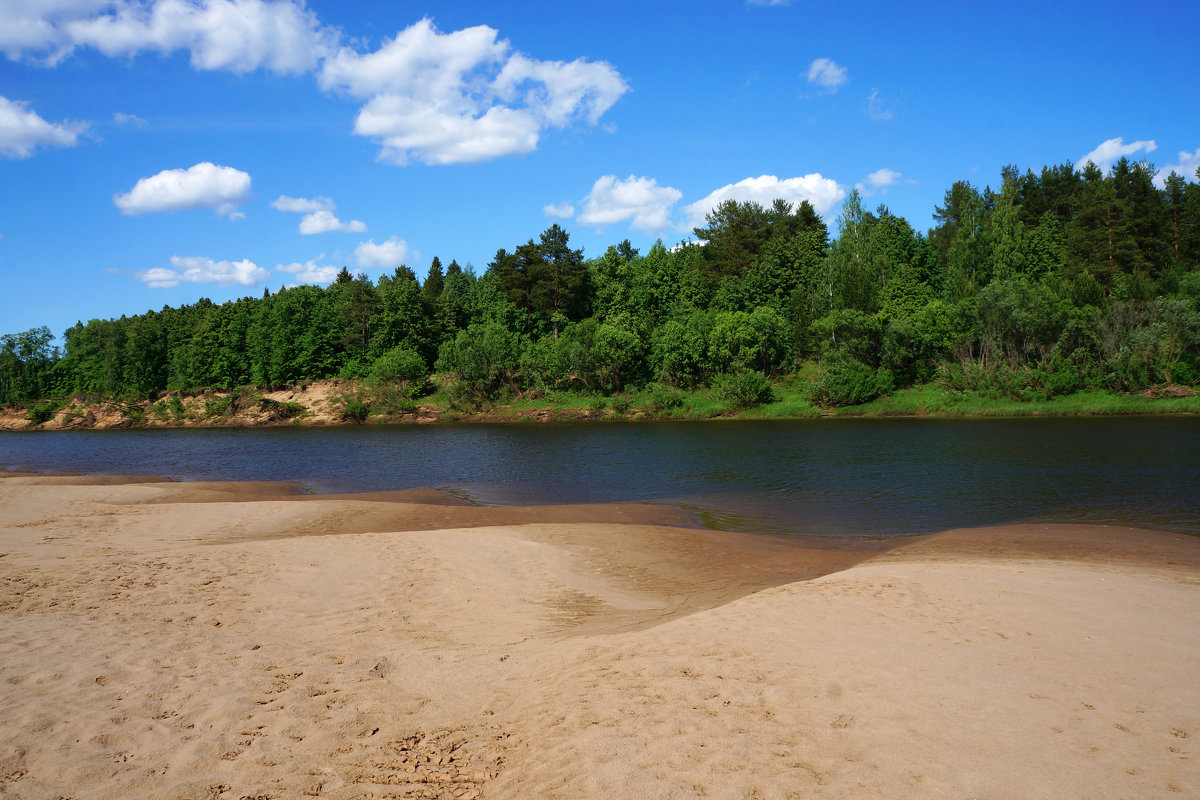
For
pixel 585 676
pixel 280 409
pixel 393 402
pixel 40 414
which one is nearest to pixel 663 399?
pixel 393 402

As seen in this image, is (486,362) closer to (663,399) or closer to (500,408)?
(500,408)

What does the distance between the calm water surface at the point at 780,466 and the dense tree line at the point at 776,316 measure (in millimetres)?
11475

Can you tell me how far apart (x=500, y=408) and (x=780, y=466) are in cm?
4480

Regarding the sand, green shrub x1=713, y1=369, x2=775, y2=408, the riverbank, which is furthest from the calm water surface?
the sand

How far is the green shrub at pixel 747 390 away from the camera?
63188 mm

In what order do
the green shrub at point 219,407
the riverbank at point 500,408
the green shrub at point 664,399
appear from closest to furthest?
the riverbank at point 500,408
the green shrub at point 664,399
the green shrub at point 219,407

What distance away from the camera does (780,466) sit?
104ft

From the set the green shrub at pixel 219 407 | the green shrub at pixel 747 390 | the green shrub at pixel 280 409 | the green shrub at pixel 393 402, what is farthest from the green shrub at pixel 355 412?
the green shrub at pixel 747 390

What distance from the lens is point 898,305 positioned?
65.4 meters

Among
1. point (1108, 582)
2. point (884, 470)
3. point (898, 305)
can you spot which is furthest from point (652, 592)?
point (898, 305)

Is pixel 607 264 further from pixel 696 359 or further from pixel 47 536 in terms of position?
pixel 47 536

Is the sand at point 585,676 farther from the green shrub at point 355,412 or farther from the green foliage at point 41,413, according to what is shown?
the green foliage at point 41,413

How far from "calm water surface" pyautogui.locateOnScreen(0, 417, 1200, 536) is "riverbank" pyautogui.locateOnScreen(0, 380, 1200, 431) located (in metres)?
5.67

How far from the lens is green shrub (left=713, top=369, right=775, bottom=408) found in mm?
63188
